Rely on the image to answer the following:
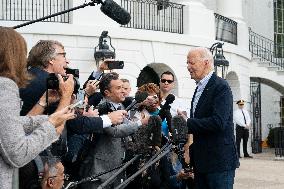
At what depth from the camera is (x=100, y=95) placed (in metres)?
6.36

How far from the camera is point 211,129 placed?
514 cm

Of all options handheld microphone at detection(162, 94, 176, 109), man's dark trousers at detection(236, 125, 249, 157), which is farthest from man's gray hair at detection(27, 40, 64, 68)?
man's dark trousers at detection(236, 125, 249, 157)

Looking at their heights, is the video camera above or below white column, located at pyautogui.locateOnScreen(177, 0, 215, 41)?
below

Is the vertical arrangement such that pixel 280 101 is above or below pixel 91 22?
below

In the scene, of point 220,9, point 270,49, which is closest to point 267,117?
point 270,49

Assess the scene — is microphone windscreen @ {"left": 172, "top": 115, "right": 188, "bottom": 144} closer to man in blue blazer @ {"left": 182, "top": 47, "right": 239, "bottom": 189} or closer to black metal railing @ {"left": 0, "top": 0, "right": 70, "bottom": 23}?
man in blue blazer @ {"left": 182, "top": 47, "right": 239, "bottom": 189}

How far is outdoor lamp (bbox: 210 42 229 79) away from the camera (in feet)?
59.1

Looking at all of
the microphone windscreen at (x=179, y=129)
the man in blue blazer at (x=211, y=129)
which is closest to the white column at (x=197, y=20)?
the man in blue blazer at (x=211, y=129)

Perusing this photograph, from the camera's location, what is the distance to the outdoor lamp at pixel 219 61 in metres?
18.0

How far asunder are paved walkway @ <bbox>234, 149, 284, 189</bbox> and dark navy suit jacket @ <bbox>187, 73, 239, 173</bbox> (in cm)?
654

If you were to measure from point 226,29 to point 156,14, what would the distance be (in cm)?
357

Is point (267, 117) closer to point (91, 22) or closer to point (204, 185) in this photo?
point (91, 22)

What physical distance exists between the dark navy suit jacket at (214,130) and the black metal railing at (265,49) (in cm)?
1968

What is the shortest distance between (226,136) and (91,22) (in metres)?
11.8
